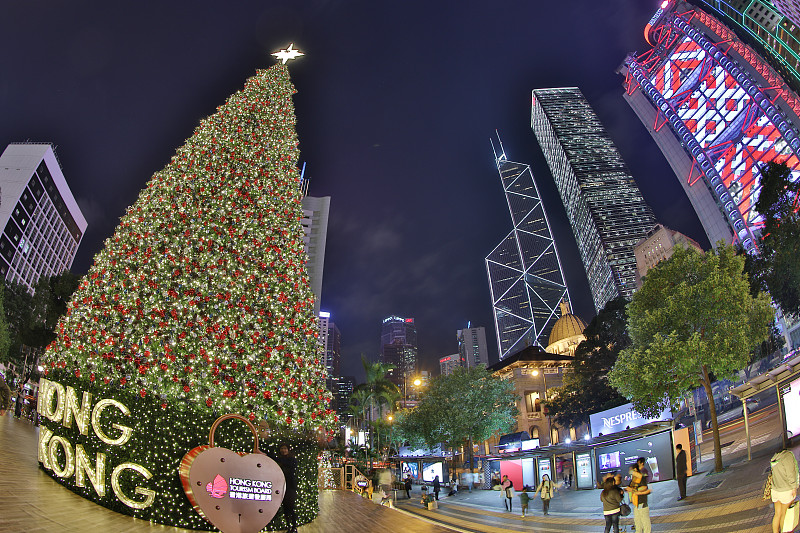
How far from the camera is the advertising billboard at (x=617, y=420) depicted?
19453mm

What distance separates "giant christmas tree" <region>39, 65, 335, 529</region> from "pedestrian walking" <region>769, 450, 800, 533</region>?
6.90m

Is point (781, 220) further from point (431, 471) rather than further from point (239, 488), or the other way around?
point (431, 471)

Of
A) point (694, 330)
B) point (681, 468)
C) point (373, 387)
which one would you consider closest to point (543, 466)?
point (694, 330)

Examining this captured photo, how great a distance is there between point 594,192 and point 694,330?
6264 inches

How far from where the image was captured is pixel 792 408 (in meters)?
9.54

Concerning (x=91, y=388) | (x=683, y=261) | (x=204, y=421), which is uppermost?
(x=683, y=261)

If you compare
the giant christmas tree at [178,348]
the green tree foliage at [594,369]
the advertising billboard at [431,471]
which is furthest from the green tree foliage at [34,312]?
the green tree foliage at [594,369]

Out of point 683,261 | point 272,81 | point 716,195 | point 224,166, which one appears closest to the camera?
point 224,166

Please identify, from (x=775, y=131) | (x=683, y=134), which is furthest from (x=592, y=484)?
(x=683, y=134)

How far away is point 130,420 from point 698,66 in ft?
261

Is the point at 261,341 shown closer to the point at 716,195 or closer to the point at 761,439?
the point at 761,439

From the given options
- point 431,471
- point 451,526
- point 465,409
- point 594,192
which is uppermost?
point 594,192

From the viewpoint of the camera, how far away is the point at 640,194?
163 meters

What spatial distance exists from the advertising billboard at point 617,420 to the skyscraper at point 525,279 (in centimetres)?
11590
